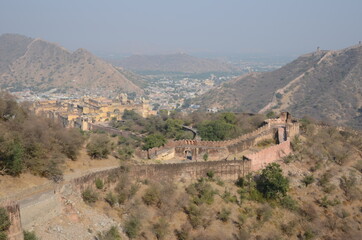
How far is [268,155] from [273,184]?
3.57m

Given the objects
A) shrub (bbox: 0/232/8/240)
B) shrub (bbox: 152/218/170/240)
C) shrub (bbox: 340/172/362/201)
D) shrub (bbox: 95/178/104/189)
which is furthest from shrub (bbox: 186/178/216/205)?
shrub (bbox: 0/232/8/240)

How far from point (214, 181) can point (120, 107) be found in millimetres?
38133

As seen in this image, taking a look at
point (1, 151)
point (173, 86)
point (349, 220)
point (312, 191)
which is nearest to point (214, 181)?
point (312, 191)

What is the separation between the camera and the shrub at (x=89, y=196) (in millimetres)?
14914

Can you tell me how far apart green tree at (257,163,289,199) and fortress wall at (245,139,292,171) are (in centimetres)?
162

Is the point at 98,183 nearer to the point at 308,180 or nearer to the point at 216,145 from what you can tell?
the point at 216,145

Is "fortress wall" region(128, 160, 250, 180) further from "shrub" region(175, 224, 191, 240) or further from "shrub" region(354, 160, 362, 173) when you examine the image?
"shrub" region(354, 160, 362, 173)

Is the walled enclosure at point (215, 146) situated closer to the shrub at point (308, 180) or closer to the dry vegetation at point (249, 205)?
the dry vegetation at point (249, 205)

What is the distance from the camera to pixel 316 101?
73.5m

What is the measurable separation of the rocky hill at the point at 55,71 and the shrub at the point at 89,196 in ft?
318

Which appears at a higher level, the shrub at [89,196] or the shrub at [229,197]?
the shrub at [89,196]

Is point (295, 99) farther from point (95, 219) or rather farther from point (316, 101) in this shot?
point (95, 219)

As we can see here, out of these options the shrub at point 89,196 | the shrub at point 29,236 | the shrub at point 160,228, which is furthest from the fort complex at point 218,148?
the shrub at point 29,236

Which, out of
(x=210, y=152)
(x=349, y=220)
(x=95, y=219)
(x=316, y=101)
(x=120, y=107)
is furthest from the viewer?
(x=316, y=101)
